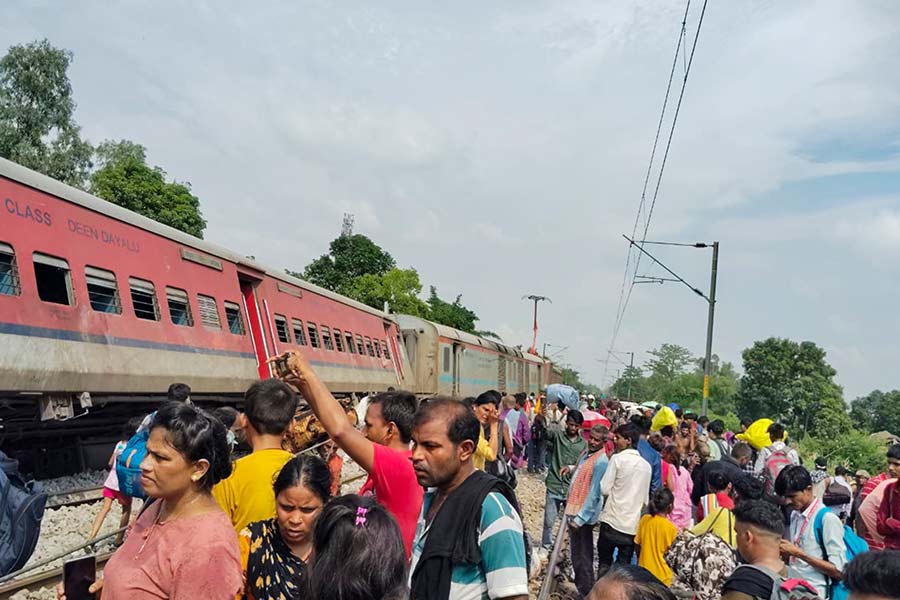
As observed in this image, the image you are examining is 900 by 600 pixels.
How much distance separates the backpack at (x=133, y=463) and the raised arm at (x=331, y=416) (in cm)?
201

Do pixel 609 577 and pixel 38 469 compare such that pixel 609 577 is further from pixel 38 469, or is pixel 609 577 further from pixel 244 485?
pixel 38 469

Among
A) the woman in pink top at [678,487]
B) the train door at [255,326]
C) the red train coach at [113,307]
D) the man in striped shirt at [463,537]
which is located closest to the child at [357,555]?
the man in striped shirt at [463,537]

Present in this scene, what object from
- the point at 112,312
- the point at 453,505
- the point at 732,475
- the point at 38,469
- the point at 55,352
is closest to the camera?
the point at 453,505

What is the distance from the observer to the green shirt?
894 centimetres

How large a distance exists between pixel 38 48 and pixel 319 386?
33532mm

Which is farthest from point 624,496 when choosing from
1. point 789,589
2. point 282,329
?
point 282,329

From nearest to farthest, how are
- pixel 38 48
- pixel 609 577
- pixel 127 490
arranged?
pixel 609 577, pixel 127 490, pixel 38 48

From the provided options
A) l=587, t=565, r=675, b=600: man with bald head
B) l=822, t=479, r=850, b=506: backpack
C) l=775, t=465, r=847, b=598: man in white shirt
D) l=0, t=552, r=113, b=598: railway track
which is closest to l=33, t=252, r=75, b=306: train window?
l=0, t=552, r=113, b=598: railway track

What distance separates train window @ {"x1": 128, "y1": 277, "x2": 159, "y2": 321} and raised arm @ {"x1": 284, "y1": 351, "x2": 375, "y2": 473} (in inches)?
289

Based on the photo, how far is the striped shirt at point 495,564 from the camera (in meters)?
2.48

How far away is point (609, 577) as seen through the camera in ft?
7.66

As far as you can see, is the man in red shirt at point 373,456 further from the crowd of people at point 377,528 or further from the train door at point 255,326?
the train door at point 255,326

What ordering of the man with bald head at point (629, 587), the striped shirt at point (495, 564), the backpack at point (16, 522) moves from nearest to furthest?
1. the man with bald head at point (629, 587)
2. the striped shirt at point (495, 564)
3. the backpack at point (16, 522)

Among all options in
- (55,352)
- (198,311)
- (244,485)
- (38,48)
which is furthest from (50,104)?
(244,485)
